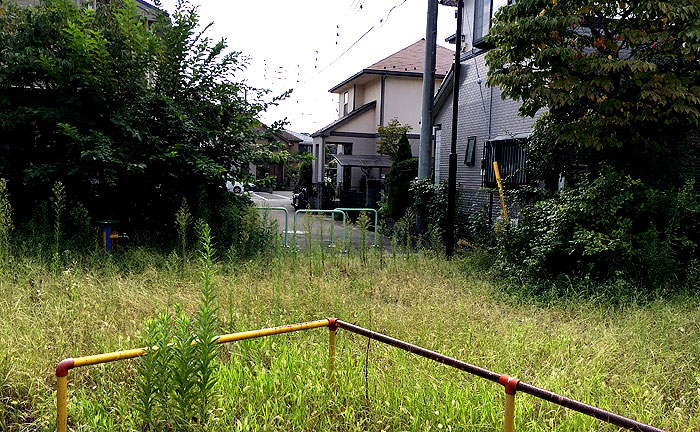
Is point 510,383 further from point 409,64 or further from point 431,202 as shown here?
point 409,64

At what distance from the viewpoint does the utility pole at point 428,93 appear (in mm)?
11711

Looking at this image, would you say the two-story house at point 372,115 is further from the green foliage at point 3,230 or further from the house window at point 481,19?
the green foliage at point 3,230

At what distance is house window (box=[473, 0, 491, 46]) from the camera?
35.9 feet

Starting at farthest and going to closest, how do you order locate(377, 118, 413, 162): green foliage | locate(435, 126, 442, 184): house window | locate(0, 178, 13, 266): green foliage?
locate(377, 118, 413, 162): green foliage < locate(435, 126, 442, 184): house window < locate(0, 178, 13, 266): green foliage

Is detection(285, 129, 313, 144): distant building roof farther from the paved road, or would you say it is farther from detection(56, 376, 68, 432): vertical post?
detection(56, 376, 68, 432): vertical post

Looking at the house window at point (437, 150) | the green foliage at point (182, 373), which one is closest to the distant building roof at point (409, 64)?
the house window at point (437, 150)

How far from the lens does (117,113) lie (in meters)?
7.93

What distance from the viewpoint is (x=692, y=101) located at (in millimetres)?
6590

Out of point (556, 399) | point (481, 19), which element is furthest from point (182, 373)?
point (481, 19)

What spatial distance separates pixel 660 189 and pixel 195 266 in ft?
20.5

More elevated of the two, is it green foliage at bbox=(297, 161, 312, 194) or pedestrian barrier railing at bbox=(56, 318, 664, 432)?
green foliage at bbox=(297, 161, 312, 194)

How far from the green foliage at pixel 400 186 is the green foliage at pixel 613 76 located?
7397mm

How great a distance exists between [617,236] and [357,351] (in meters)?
3.93

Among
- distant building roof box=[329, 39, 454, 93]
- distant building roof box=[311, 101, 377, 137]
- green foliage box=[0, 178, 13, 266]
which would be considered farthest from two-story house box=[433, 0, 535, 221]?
distant building roof box=[311, 101, 377, 137]
